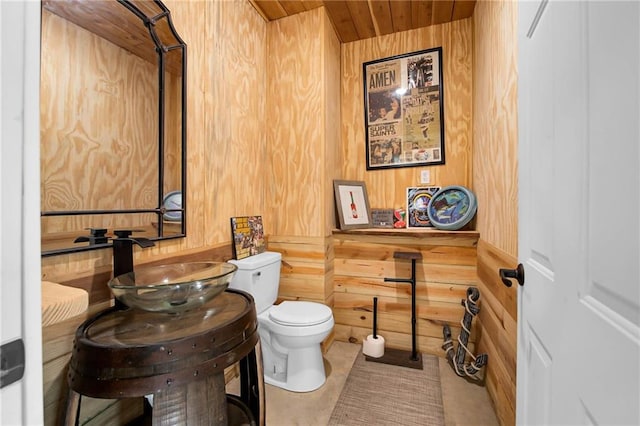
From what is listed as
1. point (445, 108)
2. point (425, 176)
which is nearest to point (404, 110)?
point (445, 108)

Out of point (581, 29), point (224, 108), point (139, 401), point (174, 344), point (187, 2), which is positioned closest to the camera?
point (581, 29)

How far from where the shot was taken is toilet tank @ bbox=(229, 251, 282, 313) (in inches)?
68.1

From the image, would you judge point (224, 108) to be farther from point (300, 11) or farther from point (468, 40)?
point (468, 40)

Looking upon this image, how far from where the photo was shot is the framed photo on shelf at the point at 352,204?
230 centimetres

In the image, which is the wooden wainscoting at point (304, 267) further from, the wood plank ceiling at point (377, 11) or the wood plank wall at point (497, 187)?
the wood plank ceiling at point (377, 11)

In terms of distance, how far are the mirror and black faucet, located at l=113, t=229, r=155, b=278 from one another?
64mm

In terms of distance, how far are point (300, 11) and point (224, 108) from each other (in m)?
1.10

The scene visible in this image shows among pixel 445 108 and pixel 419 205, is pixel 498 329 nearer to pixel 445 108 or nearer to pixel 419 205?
pixel 419 205

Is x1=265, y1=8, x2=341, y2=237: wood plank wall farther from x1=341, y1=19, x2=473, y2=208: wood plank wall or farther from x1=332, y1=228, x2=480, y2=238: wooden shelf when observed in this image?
x1=341, y1=19, x2=473, y2=208: wood plank wall

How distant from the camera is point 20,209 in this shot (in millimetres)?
351

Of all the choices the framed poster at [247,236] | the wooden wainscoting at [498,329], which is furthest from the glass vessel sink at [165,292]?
the wooden wainscoting at [498,329]

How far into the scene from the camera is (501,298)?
140 centimetres

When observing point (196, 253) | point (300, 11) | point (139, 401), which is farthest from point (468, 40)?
point (139, 401)

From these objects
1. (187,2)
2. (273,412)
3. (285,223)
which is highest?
(187,2)
